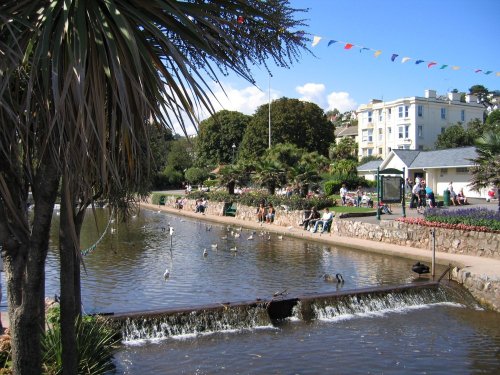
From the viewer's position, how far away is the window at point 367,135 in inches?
3003

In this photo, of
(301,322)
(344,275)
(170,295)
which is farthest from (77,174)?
(344,275)

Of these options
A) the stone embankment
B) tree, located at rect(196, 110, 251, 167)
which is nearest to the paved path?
the stone embankment

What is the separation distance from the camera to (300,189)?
34.4 meters

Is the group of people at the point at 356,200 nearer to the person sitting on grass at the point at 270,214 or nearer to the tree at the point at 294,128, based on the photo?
the person sitting on grass at the point at 270,214

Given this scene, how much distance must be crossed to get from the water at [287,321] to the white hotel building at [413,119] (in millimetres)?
51442

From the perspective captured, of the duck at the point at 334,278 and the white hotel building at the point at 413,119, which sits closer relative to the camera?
the duck at the point at 334,278

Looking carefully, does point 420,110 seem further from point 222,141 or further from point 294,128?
point 222,141

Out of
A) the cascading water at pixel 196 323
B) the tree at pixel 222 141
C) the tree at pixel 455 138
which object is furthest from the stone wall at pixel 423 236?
the tree at pixel 222 141

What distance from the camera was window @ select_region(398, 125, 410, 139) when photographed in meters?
69.4

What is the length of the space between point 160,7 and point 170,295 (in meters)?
10.8

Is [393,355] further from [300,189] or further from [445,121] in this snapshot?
[445,121]

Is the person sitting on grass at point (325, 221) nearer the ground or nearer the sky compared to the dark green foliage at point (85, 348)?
nearer the sky

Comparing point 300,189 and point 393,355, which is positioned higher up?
point 300,189

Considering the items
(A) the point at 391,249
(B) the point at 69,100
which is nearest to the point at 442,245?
(A) the point at 391,249
